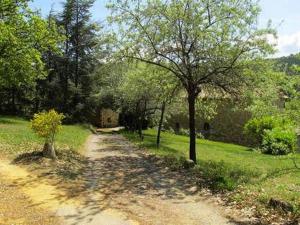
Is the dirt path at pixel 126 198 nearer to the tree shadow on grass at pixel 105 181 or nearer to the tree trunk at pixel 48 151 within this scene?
the tree shadow on grass at pixel 105 181

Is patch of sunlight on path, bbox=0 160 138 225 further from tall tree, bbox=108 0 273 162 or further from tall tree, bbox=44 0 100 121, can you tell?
tall tree, bbox=44 0 100 121

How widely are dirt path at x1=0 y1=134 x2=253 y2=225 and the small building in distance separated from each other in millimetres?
41112

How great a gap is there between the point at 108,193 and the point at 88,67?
1561 inches

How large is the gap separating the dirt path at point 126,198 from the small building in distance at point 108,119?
135ft

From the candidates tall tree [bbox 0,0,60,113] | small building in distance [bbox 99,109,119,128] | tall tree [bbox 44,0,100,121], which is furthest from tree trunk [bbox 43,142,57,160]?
small building in distance [bbox 99,109,119,128]

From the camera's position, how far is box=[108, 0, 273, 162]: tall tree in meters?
17.6

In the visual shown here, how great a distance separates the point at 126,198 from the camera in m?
12.3

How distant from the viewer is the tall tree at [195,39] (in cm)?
1759

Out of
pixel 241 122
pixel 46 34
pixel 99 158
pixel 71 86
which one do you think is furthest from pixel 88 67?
pixel 99 158

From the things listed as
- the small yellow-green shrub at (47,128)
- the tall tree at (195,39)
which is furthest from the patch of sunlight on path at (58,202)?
the tall tree at (195,39)

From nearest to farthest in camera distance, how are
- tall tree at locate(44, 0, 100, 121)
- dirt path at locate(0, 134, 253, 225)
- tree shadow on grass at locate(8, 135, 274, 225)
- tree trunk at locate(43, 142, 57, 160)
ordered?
dirt path at locate(0, 134, 253, 225) < tree shadow on grass at locate(8, 135, 274, 225) < tree trunk at locate(43, 142, 57, 160) < tall tree at locate(44, 0, 100, 121)

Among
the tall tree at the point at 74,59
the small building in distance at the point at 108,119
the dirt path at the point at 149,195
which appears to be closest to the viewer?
the dirt path at the point at 149,195

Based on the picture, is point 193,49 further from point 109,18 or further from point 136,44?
point 109,18

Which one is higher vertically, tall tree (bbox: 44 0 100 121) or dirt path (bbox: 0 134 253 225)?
tall tree (bbox: 44 0 100 121)
